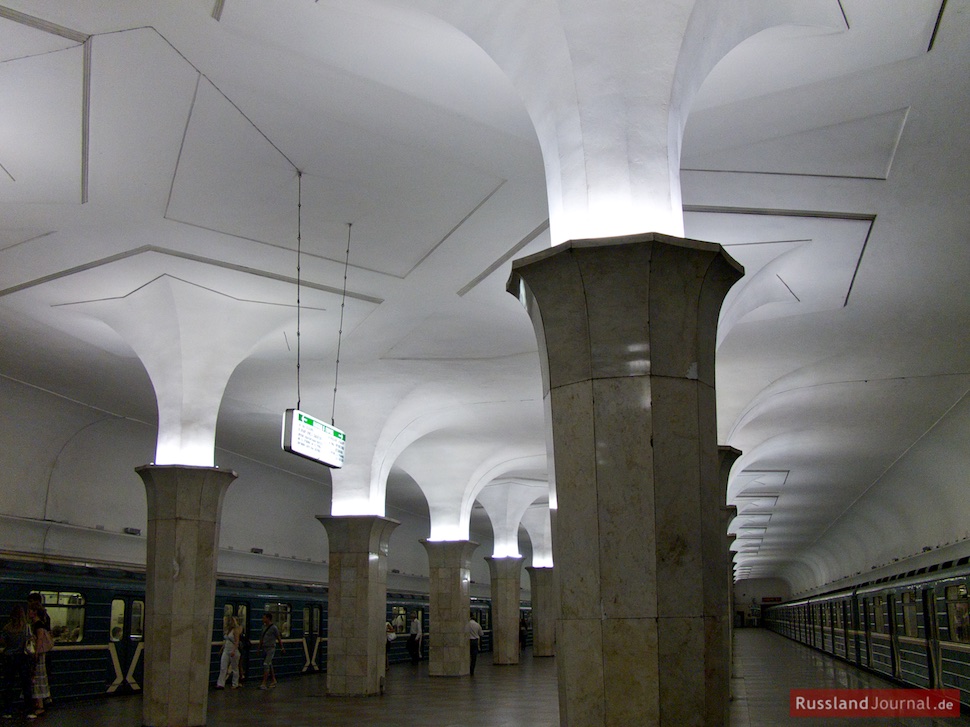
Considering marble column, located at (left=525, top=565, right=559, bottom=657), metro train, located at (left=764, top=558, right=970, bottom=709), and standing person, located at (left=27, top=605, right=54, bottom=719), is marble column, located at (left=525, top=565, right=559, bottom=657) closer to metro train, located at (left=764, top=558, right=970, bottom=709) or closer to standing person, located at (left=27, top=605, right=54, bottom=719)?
metro train, located at (left=764, top=558, right=970, bottom=709)

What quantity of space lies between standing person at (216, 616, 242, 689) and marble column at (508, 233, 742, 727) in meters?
16.3

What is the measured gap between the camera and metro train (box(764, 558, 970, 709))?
14.4 metres

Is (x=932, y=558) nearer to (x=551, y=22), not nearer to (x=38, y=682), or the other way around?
(x=38, y=682)

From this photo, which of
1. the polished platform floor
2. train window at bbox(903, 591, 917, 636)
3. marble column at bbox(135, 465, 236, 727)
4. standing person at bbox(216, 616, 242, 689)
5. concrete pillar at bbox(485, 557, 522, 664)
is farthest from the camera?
concrete pillar at bbox(485, 557, 522, 664)

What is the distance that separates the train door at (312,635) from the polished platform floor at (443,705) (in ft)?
4.93

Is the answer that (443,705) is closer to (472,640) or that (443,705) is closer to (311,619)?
(472,640)

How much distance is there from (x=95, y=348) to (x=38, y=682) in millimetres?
5000

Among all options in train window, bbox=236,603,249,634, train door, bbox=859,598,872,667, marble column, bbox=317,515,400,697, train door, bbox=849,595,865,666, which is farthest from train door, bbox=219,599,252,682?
train door, bbox=849,595,865,666

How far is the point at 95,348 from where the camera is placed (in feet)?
45.9

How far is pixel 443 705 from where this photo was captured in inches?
593

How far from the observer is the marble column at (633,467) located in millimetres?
4539

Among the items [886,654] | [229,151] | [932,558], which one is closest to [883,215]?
[229,151]

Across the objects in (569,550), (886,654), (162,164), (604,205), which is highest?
(162,164)

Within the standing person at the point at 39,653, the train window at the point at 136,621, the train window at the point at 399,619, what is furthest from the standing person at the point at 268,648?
the train window at the point at 399,619
